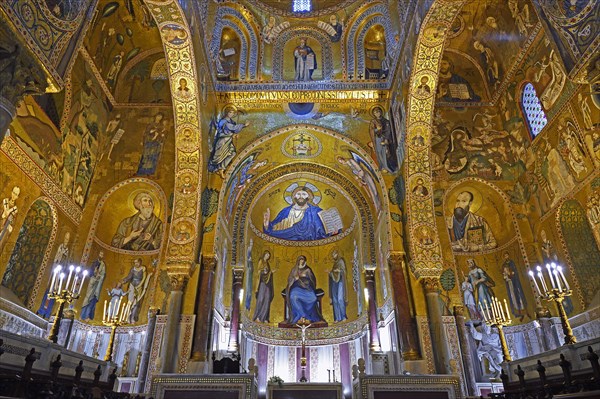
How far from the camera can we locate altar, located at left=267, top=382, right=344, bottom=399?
8977 mm

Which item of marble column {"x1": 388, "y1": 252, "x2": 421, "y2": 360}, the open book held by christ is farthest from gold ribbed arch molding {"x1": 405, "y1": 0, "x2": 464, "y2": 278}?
the open book held by christ

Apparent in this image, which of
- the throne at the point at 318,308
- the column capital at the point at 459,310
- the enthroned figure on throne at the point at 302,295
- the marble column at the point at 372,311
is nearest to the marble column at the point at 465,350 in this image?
the column capital at the point at 459,310

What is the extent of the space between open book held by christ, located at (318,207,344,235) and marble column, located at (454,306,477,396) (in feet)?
18.6

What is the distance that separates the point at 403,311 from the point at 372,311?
175cm

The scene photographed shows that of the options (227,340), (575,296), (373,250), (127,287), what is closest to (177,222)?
(127,287)

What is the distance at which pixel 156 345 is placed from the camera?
1055 centimetres

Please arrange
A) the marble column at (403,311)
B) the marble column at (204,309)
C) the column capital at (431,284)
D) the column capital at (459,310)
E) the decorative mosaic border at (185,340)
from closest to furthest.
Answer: the decorative mosaic border at (185,340)
the marble column at (204,309)
the marble column at (403,311)
the column capital at (431,284)
the column capital at (459,310)

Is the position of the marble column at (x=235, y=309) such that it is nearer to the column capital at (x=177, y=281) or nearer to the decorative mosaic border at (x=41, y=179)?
the column capital at (x=177, y=281)

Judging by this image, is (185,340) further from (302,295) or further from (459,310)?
(459,310)

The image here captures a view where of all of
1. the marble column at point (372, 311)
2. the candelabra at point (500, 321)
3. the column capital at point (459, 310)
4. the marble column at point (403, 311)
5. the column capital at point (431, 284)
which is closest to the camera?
the candelabra at point (500, 321)

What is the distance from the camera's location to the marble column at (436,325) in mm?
9836

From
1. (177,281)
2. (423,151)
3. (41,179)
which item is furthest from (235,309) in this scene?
(423,151)

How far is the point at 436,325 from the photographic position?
33.5ft

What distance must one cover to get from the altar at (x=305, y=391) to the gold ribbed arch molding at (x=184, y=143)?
12.6 feet
